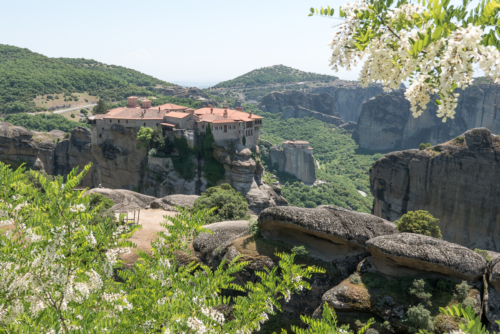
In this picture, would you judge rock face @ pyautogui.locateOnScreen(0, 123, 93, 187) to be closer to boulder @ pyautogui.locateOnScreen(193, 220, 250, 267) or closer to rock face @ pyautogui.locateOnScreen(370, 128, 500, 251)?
boulder @ pyautogui.locateOnScreen(193, 220, 250, 267)

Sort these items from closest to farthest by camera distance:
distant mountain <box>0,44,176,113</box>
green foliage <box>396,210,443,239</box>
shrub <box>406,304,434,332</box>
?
1. shrub <box>406,304,434,332</box>
2. green foliage <box>396,210,443,239</box>
3. distant mountain <box>0,44,176,113</box>

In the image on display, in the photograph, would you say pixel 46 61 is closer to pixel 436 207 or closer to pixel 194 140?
pixel 194 140

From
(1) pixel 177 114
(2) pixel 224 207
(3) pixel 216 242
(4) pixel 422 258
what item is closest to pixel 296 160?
(1) pixel 177 114

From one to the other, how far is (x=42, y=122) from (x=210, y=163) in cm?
5147

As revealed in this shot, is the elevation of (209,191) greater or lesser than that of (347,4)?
lesser

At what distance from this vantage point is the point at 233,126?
185ft

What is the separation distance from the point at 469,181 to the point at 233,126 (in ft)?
110

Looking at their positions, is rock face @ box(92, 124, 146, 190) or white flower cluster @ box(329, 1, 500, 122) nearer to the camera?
white flower cluster @ box(329, 1, 500, 122)

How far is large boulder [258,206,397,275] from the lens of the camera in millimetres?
22031

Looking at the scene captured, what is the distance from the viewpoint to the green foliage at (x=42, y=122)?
80625 mm

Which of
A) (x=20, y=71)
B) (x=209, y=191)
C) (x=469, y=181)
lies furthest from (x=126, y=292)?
(x=20, y=71)

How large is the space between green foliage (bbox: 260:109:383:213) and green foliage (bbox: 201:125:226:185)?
29420 mm

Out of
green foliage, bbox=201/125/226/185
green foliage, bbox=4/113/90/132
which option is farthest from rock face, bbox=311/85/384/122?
green foliage, bbox=201/125/226/185

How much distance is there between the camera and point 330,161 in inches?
4710
